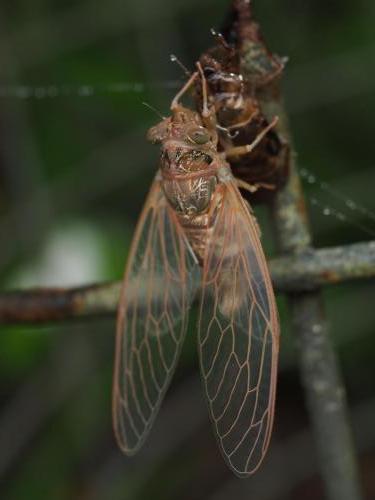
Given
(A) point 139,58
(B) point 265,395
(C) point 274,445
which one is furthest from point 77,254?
(B) point 265,395

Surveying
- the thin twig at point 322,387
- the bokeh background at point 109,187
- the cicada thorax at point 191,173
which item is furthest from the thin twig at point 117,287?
the bokeh background at point 109,187

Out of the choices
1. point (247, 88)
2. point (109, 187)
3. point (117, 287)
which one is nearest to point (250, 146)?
point (247, 88)

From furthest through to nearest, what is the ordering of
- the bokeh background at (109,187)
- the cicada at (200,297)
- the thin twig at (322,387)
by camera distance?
the bokeh background at (109,187)
the cicada at (200,297)
the thin twig at (322,387)

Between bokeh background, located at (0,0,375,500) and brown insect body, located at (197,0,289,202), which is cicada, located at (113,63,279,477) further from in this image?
bokeh background, located at (0,0,375,500)

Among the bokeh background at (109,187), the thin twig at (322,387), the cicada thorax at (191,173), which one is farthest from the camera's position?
the bokeh background at (109,187)

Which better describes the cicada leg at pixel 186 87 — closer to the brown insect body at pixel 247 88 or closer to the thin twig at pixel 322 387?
the brown insect body at pixel 247 88

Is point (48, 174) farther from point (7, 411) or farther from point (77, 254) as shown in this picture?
point (7, 411)

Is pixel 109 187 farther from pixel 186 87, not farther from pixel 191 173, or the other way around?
pixel 186 87

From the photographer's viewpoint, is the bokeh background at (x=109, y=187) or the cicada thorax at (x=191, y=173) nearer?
the cicada thorax at (x=191, y=173)
